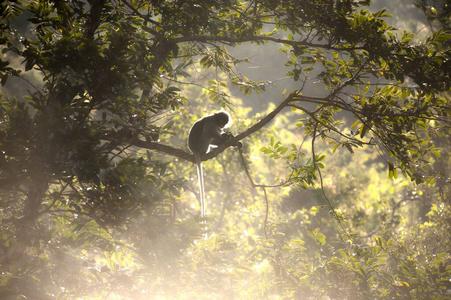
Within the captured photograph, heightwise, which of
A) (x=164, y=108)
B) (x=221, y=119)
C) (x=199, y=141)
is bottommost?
(x=164, y=108)

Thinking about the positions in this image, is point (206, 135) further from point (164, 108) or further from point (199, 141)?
point (164, 108)

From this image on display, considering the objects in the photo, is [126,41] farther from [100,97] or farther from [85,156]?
[85,156]

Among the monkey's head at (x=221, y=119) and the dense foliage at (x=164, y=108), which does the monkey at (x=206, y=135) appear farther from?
the dense foliage at (x=164, y=108)

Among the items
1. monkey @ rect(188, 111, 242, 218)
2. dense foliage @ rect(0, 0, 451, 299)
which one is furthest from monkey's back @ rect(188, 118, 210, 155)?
dense foliage @ rect(0, 0, 451, 299)

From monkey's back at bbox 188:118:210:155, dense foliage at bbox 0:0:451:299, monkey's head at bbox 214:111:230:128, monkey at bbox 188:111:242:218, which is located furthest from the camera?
monkey's head at bbox 214:111:230:128

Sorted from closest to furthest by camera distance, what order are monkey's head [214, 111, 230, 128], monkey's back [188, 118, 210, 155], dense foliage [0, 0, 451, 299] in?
dense foliage [0, 0, 451, 299] < monkey's back [188, 118, 210, 155] < monkey's head [214, 111, 230, 128]

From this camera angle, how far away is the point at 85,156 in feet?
9.31

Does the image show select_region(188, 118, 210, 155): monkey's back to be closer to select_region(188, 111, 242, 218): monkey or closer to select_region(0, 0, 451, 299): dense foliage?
select_region(188, 111, 242, 218): monkey

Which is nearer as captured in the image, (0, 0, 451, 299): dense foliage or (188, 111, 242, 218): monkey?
(0, 0, 451, 299): dense foliage

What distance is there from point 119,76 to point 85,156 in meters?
0.71

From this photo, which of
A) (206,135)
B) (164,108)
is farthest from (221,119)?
(164,108)

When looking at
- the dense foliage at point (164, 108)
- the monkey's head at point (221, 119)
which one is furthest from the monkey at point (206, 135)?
the dense foliage at point (164, 108)

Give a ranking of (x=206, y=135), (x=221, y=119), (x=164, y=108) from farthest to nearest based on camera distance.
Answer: (x=221, y=119)
(x=206, y=135)
(x=164, y=108)

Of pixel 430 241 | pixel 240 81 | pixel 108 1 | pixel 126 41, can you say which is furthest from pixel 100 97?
pixel 430 241
